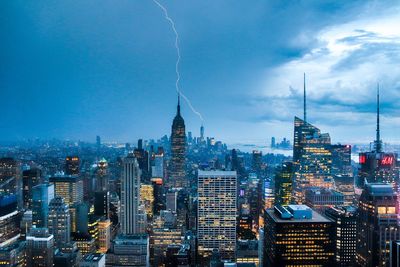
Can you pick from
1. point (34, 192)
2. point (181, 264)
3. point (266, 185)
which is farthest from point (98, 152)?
point (266, 185)

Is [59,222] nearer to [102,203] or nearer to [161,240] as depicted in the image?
[102,203]

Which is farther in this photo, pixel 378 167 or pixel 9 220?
pixel 378 167

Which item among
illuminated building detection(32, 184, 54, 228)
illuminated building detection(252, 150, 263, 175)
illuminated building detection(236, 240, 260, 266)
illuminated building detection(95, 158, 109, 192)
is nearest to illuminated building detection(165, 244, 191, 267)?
illuminated building detection(236, 240, 260, 266)

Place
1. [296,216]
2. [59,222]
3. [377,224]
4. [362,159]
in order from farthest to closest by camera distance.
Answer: [362,159]
[59,222]
[377,224]
[296,216]

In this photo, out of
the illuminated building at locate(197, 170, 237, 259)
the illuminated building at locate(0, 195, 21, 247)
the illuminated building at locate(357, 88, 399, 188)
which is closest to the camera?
the illuminated building at locate(0, 195, 21, 247)

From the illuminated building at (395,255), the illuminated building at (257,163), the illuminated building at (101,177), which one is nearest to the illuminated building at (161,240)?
the illuminated building at (101,177)

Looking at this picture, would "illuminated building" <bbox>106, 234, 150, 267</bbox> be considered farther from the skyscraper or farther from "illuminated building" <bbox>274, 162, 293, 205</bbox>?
"illuminated building" <bbox>274, 162, 293, 205</bbox>

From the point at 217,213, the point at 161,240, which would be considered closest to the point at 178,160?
the point at 217,213

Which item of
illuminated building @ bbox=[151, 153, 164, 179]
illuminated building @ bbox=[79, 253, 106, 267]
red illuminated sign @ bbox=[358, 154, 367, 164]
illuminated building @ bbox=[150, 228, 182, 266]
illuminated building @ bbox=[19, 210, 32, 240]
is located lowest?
illuminated building @ bbox=[150, 228, 182, 266]
